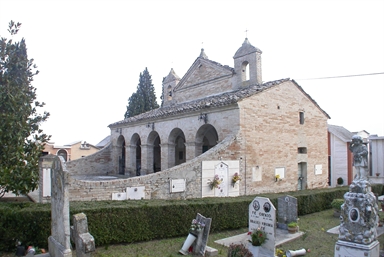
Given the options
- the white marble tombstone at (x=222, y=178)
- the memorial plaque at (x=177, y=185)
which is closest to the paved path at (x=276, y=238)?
the memorial plaque at (x=177, y=185)

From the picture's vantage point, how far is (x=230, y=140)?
14.1 m

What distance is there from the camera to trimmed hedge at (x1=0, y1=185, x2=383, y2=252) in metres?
7.73

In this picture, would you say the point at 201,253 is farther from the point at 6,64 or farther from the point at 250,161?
the point at 6,64

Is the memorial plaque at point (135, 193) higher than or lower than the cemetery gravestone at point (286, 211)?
higher

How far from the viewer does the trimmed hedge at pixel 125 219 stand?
7.73 meters

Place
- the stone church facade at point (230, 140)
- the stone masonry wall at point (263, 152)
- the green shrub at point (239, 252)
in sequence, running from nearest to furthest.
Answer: the green shrub at point (239, 252), the stone masonry wall at point (263, 152), the stone church facade at point (230, 140)

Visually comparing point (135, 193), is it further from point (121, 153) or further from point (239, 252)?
point (121, 153)

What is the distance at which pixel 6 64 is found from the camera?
10289 millimetres

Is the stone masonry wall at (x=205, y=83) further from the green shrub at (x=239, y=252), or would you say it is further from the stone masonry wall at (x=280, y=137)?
the green shrub at (x=239, y=252)

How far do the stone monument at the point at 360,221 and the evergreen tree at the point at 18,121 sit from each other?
9277 mm

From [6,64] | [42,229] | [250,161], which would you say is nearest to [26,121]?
[6,64]

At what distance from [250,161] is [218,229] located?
5357mm

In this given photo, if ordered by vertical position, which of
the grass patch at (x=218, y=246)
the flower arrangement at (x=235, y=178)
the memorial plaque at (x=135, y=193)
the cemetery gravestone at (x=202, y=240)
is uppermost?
the flower arrangement at (x=235, y=178)

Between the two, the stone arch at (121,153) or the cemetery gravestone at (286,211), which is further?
the stone arch at (121,153)
